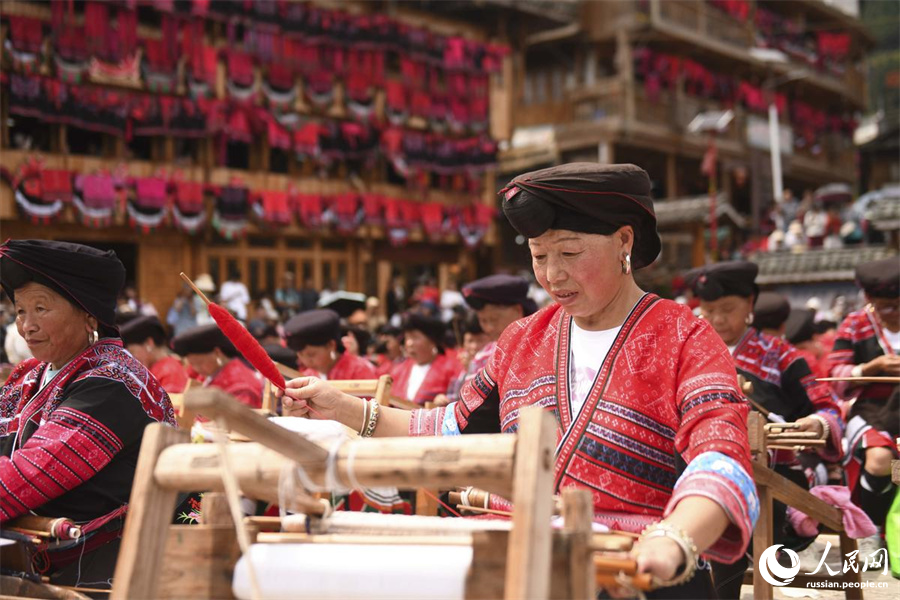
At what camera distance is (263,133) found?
21.0 metres

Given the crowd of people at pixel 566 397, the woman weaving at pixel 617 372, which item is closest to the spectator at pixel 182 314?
the crowd of people at pixel 566 397

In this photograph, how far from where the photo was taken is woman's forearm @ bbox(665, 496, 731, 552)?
6.38 ft

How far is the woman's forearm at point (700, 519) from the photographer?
194 cm

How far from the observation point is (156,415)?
3139mm

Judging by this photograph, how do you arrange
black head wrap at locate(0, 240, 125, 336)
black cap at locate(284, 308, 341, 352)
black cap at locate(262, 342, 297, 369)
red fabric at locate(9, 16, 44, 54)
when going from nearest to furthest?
black head wrap at locate(0, 240, 125, 336) < black cap at locate(262, 342, 297, 369) < black cap at locate(284, 308, 341, 352) < red fabric at locate(9, 16, 44, 54)

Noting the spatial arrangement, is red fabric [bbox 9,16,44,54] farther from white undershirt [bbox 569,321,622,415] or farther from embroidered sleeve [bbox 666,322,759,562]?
embroidered sleeve [bbox 666,322,759,562]

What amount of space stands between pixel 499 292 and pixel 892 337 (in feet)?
7.88

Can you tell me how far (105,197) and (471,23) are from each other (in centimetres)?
1094

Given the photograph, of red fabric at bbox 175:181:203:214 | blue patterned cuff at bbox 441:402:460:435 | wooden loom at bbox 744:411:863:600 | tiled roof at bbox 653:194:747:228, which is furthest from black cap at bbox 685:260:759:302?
red fabric at bbox 175:181:203:214

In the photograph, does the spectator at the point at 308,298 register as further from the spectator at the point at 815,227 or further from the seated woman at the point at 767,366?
the seated woman at the point at 767,366

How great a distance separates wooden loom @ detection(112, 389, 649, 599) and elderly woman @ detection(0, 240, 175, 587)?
1.10 meters

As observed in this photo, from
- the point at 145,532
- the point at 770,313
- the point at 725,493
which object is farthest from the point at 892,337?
the point at 145,532

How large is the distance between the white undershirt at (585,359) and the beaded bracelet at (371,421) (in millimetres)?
638

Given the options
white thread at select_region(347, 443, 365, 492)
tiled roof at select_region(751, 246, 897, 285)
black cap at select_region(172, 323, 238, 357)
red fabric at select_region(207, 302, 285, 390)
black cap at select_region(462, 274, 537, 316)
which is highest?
tiled roof at select_region(751, 246, 897, 285)
